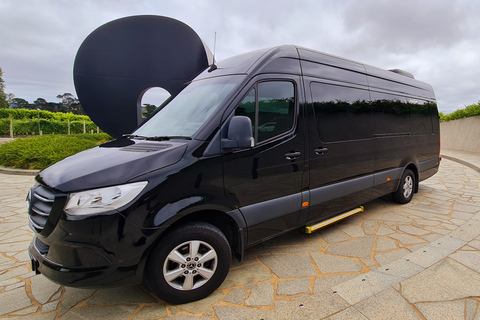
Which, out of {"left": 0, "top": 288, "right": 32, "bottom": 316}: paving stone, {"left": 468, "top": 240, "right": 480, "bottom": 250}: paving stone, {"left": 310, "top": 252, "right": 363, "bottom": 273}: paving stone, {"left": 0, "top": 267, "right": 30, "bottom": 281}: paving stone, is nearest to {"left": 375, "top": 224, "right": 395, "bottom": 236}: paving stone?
{"left": 468, "top": 240, "right": 480, "bottom": 250}: paving stone

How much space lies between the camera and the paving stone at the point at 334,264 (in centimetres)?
305

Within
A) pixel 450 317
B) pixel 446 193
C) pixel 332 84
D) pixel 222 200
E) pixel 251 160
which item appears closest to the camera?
pixel 450 317

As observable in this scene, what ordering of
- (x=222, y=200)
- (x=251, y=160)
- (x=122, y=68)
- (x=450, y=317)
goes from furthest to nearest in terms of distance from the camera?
(x=122, y=68) → (x=251, y=160) → (x=222, y=200) → (x=450, y=317)

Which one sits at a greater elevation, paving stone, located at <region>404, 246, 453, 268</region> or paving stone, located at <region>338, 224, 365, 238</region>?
paving stone, located at <region>404, 246, 453, 268</region>

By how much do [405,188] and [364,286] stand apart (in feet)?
11.3

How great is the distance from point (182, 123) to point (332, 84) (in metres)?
2.12

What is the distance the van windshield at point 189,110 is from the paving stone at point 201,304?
4.78 ft

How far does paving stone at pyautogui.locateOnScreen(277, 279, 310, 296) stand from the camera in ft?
8.69

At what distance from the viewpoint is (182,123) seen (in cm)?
283

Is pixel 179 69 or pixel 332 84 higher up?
pixel 179 69

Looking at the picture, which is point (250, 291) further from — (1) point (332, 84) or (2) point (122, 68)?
(2) point (122, 68)

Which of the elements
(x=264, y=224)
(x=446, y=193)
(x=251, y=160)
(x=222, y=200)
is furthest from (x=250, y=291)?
(x=446, y=193)

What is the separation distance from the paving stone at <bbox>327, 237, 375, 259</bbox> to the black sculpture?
22.4 ft

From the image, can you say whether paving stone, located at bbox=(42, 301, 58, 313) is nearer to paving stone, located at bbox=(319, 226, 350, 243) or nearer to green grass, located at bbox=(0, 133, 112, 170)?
paving stone, located at bbox=(319, 226, 350, 243)
